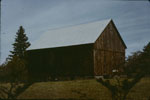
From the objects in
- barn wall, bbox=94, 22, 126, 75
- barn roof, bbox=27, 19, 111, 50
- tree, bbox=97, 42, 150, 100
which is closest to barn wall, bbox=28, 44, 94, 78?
barn roof, bbox=27, 19, 111, 50

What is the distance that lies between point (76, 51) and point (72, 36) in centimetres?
176

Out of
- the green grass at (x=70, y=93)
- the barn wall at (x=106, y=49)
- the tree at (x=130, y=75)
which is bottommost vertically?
the green grass at (x=70, y=93)

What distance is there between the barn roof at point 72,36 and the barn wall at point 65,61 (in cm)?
52

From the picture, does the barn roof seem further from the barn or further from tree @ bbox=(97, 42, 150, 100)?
tree @ bbox=(97, 42, 150, 100)

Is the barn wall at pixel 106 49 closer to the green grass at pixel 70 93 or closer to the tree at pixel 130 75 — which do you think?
the green grass at pixel 70 93

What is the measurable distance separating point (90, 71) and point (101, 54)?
7.77 feet

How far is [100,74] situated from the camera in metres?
19.5

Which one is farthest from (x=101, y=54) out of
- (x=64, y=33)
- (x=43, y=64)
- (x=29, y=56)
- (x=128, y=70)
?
(x=128, y=70)

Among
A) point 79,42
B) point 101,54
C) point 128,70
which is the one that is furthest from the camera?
point 101,54

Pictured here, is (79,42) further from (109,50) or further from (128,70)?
(128,70)

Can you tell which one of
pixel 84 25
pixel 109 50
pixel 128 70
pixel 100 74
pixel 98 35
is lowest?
pixel 100 74

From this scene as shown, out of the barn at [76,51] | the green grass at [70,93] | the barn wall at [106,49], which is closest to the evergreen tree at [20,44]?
the barn at [76,51]

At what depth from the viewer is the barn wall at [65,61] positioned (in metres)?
18.7

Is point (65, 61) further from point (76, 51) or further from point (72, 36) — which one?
point (72, 36)
